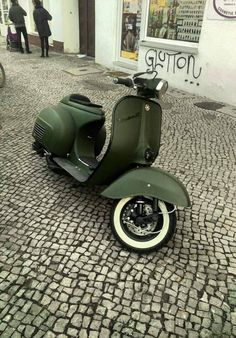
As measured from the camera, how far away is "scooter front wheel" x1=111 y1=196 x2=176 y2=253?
2.54 m

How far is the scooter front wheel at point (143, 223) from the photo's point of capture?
99.8 inches

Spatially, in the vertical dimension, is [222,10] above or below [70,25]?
A: above

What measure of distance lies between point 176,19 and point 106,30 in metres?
2.63

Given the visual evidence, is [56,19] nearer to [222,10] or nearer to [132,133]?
[222,10]

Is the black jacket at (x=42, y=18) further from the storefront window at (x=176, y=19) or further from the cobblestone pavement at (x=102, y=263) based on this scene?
the cobblestone pavement at (x=102, y=263)

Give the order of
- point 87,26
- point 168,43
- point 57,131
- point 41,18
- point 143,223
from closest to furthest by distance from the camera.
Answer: point 143,223 < point 57,131 < point 168,43 < point 41,18 < point 87,26

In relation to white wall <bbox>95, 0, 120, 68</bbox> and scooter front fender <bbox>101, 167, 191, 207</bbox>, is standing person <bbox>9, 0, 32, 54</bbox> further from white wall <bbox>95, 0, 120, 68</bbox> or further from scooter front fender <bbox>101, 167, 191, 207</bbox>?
scooter front fender <bbox>101, 167, 191, 207</bbox>

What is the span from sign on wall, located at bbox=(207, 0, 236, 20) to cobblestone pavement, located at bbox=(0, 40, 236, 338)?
122 inches

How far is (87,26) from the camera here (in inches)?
434

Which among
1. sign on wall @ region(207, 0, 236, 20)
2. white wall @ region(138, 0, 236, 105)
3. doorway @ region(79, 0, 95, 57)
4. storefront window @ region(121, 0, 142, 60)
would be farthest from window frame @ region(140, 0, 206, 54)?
doorway @ region(79, 0, 95, 57)

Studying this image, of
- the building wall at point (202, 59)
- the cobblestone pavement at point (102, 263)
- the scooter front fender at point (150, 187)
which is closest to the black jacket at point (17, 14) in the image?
the building wall at point (202, 59)

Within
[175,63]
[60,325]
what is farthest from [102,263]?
[175,63]

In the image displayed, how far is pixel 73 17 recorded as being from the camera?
11.2m

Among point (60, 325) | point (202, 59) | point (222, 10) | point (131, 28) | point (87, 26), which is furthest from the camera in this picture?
point (87, 26)
